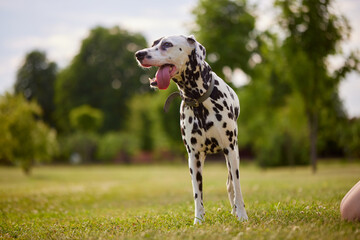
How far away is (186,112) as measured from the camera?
573cm

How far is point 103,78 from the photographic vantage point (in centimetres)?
5872

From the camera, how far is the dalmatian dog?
522 cm

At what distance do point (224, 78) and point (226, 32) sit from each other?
363 cm

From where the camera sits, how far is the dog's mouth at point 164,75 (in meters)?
5.18

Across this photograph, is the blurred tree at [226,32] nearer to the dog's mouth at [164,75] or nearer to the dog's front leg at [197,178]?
the dog's front leg at [197,178]

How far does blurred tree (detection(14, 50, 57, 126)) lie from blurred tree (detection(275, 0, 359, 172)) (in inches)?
2049

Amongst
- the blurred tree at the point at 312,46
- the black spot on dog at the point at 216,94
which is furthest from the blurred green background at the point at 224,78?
the black spot on dog at the point at 216,94

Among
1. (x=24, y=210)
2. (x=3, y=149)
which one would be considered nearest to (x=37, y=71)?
(x=3, y=149)

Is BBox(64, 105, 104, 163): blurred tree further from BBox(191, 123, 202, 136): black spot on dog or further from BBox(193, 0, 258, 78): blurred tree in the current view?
BBox(191, 123, 202, 136): black spot on dog

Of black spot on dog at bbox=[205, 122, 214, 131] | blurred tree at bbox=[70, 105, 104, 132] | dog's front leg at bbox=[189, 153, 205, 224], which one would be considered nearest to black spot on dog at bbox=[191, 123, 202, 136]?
black spot on dog at bbox=[205, 122, 214, 131]

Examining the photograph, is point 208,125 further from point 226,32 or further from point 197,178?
point 226,32

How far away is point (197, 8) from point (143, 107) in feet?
96.3

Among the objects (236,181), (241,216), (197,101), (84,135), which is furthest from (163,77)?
(84,135)

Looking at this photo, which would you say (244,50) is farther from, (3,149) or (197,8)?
(3,149)
